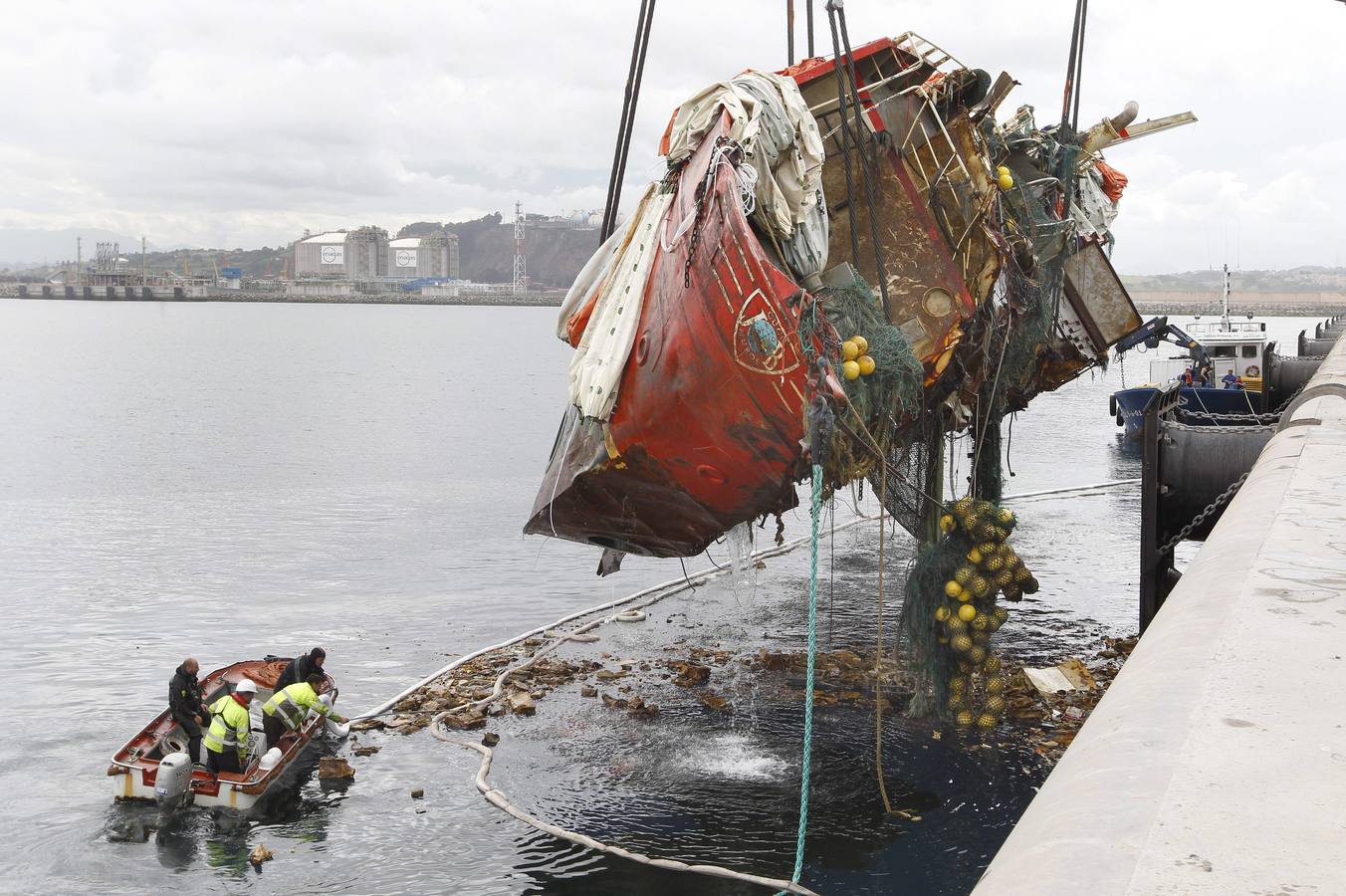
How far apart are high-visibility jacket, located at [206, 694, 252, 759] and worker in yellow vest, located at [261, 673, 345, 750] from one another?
634 millimetres

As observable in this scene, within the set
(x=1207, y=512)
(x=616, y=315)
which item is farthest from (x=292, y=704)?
(x=1207, y=512)

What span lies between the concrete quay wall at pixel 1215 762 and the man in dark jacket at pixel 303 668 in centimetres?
1084

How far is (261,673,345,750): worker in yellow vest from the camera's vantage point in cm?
1329

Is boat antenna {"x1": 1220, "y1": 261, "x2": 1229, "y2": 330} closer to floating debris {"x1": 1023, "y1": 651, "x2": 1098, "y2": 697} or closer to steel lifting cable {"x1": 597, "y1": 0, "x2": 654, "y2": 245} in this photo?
floating debris {"x1": 1023, "y1": 651, "x2": 1098, "y2": 697}

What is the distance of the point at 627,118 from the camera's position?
424 inches

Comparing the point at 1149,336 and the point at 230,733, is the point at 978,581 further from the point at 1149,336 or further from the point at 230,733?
the point at 1149,336

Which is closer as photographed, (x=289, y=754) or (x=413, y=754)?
(x=289, y=754)

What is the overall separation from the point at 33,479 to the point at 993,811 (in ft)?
116

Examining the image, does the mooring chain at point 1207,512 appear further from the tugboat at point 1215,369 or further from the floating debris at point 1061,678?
the tugboat at point 1215,369

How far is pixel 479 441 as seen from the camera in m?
49.8

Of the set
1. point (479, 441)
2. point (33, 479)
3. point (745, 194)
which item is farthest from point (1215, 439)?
point (479, 441)

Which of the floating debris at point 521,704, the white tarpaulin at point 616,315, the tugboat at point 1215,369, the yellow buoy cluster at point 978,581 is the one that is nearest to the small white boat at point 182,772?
the floating debris at point 521,704

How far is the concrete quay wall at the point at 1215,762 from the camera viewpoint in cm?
213

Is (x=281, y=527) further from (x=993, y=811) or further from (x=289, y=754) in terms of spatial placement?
(x=993, y=811)
